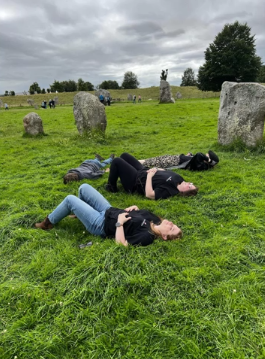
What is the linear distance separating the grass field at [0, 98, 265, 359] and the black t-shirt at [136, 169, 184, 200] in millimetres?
240

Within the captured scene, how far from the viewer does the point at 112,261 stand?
3.62 metres

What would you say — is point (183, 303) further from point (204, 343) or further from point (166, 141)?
point (166, 141)

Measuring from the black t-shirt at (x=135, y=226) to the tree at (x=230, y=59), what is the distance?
4930 centimetres

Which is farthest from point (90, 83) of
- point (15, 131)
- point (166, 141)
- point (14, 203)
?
point (14, 203)

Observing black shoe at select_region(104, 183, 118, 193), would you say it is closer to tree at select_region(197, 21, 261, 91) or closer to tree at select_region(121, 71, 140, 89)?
tree at select_region(197, 21, 261, 91)

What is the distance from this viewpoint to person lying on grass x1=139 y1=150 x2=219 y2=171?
744 cm

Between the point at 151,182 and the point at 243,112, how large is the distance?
4826 mm

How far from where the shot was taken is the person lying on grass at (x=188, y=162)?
7.44m

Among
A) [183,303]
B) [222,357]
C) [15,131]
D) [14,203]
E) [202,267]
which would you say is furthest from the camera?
[15,131]

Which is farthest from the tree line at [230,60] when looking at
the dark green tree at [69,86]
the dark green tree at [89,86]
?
the dark green tree at [69,86]

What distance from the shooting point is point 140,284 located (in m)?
3.31

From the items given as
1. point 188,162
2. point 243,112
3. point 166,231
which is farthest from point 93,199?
point 243,112

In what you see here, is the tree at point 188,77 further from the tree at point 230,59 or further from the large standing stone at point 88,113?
the large standing stone at point 88,113

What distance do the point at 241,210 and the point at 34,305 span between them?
408 centimetres
